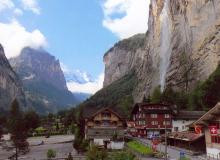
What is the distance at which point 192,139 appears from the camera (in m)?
79.6

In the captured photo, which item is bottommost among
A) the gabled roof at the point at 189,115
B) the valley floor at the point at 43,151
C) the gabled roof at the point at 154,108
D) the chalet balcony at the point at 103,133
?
the valley floor at the point at 43,151

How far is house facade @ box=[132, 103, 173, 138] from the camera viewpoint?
412 feet

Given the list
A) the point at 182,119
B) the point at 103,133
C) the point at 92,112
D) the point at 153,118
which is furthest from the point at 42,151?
the point at 182,119

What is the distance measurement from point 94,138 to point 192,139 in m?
25.6

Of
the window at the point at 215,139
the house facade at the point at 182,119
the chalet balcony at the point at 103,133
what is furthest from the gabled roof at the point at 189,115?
the window at the point at 215,139

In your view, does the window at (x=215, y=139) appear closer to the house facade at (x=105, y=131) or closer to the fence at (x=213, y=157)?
the fence at (x=213, y=157)

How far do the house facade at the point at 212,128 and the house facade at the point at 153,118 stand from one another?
51612 mm

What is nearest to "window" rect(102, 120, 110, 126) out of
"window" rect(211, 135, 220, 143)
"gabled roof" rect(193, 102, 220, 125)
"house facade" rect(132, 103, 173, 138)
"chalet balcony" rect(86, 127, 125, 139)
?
"house facade" rect(132, 103, 173, 138)

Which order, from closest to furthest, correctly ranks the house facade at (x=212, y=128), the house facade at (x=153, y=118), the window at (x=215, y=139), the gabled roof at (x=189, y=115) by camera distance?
the house facade at (x=212, y=128) → the window at (x=215, y=139) → the gabled roof at (x=189, y=115) → the house facade at (x=153, y=118)

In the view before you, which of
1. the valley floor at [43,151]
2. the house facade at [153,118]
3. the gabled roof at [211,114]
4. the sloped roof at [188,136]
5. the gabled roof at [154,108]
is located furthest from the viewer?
the gabled roof at [154,108]

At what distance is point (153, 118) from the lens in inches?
5022

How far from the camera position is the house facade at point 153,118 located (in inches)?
4941

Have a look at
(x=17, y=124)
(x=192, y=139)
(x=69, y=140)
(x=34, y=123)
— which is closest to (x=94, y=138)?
(x=17, y=124)

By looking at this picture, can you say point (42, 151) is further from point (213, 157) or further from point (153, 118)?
point (213, 157)
